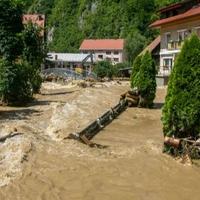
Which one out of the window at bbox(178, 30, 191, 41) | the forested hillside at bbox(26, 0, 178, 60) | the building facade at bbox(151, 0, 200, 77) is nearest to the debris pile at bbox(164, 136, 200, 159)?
the building facade at bbox(151, 0, 200, 77)

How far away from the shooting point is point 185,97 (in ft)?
40.8

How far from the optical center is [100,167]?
10992mm

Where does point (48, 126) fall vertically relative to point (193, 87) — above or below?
below

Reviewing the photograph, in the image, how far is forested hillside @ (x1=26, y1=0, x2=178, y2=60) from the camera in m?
122

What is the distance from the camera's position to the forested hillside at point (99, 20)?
122 metres

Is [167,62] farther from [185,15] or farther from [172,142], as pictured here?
[172,142]

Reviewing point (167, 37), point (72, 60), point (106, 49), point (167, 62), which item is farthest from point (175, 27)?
point (106, 49)

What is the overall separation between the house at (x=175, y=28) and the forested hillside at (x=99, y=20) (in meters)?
53.8

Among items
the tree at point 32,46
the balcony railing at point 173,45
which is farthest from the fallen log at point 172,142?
the balcony railing at point 173,45

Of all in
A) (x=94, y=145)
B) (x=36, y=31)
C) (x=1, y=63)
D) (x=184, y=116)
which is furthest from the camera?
(x=36, y=31)

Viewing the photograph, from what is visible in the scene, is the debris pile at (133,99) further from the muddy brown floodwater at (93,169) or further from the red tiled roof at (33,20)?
the red tiled roof at (33,20)

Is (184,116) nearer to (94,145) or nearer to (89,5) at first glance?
(94,145)

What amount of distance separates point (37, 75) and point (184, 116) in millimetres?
19485

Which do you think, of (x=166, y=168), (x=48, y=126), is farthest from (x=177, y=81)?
(x=48, y=126)
